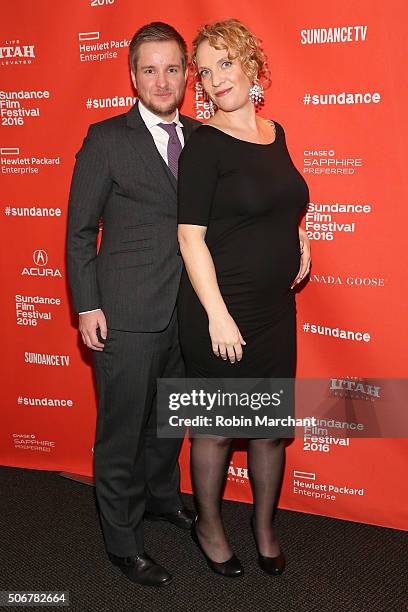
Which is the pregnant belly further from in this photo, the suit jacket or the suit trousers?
the suit trousers

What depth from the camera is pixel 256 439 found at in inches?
89.5

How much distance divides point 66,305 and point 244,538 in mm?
1280

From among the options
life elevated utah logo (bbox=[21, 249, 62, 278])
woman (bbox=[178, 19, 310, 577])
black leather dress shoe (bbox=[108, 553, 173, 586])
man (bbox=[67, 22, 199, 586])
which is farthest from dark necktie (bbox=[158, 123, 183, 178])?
black leather dress shoe (bbox=[108, 553, 173, 586])

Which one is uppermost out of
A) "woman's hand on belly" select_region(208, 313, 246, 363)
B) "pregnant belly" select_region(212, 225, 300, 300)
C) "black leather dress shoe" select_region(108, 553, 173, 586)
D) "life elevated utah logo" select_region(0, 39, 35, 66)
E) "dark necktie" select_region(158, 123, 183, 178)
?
"life elevated utah logo" select_region(0, 39, 35, 66)

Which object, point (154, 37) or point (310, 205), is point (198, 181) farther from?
point (310, 205)

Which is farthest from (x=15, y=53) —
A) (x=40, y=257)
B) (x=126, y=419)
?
(x=126, y=419)

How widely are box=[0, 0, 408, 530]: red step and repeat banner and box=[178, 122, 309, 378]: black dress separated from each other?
0.40m

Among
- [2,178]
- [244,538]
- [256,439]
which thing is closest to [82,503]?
→ [244,538]

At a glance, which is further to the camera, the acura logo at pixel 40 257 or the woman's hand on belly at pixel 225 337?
the acura logo at pixel 40 257

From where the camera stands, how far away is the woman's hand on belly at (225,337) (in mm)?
1977

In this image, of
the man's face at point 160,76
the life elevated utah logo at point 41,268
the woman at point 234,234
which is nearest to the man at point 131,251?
the man's face at point 160,76

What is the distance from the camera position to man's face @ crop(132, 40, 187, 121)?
2074 millimetres
